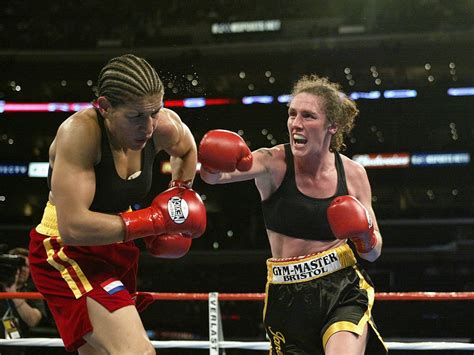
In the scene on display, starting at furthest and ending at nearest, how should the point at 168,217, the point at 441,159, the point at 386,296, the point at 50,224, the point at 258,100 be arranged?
the point at 258,100 < the point at 441,159 < the point at 386,296 < the point at 50,224 < the point at 168,217

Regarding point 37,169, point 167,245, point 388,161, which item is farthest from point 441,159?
point 167,245

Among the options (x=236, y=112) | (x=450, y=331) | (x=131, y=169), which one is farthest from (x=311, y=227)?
(x=236, y=112)

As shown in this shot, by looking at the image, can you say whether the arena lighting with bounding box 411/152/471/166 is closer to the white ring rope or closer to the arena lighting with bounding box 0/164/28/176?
the arena lighting with bounding box 0/164/28/176

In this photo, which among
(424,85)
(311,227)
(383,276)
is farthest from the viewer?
(424,85)

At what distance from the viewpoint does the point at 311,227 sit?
7.14ft

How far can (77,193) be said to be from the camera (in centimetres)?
178

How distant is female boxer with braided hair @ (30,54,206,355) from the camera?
5.85ft

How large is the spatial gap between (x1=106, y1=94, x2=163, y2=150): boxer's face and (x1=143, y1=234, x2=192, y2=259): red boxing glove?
32 cm

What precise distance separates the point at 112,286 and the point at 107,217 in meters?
0.20

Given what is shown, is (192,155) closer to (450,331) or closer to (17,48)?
(450,331)

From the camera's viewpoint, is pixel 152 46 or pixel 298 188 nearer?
pixel 298 188

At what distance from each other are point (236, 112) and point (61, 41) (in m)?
3.27

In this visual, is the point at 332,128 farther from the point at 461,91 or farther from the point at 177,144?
the point at 461,91

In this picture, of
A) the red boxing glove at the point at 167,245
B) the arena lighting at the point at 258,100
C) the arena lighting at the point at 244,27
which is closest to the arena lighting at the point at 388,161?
the arena lighting at the point at 258,100
